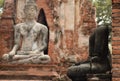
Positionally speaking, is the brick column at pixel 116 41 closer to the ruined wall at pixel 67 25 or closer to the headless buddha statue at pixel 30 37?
the headless buddha statue at pixel 30 37

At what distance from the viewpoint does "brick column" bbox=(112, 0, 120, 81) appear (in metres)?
4.55

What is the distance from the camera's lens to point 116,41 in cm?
466

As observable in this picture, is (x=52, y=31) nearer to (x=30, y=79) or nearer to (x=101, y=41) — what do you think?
(x=30, y=79)

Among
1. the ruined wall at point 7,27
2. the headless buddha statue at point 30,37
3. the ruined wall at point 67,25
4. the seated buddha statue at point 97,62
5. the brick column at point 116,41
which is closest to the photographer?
the brick column at point 116,41

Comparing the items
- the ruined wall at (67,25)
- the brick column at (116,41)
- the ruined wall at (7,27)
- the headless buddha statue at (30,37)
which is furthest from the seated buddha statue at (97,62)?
the ruined wall at (7,27)

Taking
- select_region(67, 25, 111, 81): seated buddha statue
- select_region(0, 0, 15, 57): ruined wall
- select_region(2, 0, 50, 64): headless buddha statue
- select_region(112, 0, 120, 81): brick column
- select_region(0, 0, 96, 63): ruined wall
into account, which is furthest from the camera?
select_region(0, 0, 96, 63): ruined wall

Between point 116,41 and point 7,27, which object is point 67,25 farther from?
point 116,41

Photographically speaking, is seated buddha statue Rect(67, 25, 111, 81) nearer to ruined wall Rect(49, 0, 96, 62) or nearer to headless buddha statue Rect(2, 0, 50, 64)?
headless buddha statue Rect(2, 0, 50, 64)

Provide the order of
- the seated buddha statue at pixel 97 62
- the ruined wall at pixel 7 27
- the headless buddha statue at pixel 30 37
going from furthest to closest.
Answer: the ruined wall at pixel 7 27
the headless buddha statue at pixel 30 37
the seated buddha statue at pixel 97 62

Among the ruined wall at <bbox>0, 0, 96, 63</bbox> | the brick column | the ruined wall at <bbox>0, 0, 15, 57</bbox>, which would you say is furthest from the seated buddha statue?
the ruined wall at <bbox>0, 0, 15, 57</bbox>

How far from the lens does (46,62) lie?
27.3 feet

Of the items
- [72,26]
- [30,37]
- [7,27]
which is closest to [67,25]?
[72,26]

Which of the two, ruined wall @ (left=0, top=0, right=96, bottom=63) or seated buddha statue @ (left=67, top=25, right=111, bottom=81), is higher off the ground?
seated buddha statue @ (left=67, top=25, right=111, bottom=81)

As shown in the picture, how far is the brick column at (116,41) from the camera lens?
179 inches
